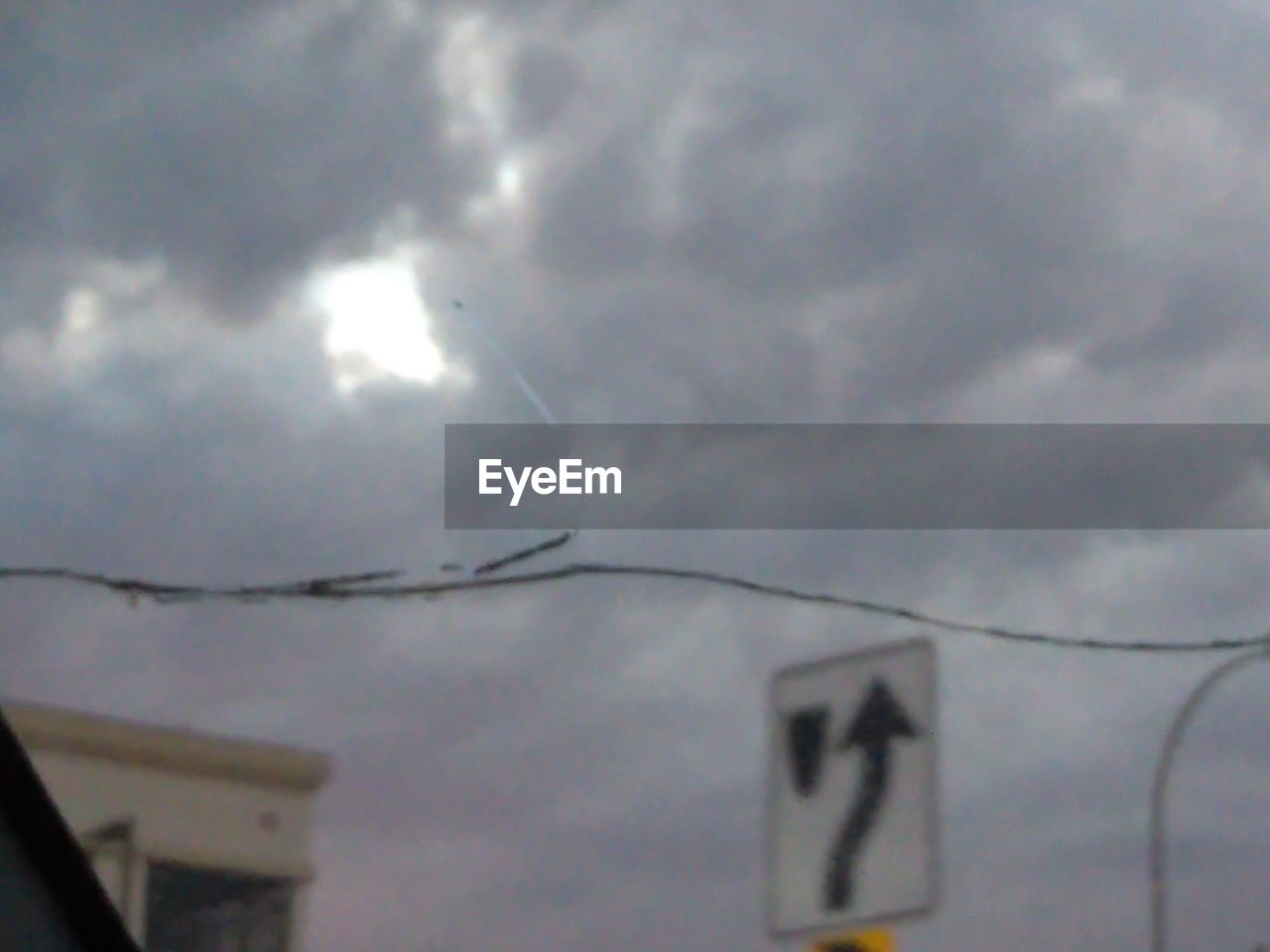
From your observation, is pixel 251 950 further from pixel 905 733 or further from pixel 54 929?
pixel 905 733

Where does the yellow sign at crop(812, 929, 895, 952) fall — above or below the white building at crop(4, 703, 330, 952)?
below

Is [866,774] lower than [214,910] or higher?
lower

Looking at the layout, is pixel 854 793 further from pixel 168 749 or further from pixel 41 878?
pixel 168 749

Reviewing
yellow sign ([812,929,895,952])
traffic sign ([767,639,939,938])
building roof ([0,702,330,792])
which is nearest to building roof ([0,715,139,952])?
traffic sign ([767,639,939,938])

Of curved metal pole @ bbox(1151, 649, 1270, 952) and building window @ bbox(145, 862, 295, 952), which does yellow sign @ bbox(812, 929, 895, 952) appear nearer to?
curved metal pole @ bbox(1151, 649, 1270, 952)

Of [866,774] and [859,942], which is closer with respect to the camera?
[859,942]

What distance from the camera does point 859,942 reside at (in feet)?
24.2

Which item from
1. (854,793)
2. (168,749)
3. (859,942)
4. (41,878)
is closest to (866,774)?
(854,793)

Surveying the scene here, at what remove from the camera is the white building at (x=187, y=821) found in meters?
38.2

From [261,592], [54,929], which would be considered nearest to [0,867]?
[54,929]

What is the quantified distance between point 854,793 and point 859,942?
0.59m

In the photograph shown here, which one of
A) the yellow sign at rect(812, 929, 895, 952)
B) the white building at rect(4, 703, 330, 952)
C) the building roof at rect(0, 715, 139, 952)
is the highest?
the white building at rect(4, 703, 330, 952)

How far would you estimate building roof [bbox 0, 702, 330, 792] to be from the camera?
126 feet

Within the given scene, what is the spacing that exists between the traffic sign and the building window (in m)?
32.9
